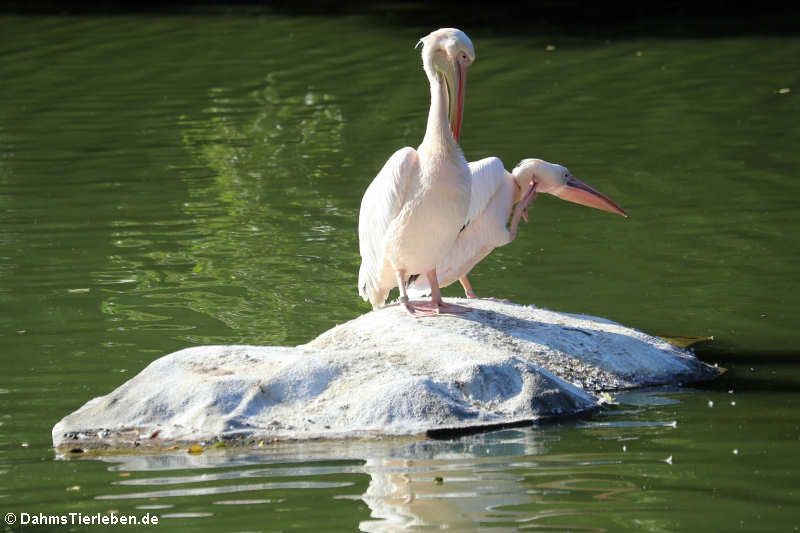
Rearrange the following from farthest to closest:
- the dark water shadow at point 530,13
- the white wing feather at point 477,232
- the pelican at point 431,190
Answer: the dark water shadow at point 530,13, the white wing feather at point 477,232, the pelican at point 431,190

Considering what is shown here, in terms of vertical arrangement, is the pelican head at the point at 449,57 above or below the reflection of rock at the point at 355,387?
above

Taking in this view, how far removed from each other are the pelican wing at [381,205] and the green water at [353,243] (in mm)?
989

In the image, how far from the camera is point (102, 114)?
14.5 meters

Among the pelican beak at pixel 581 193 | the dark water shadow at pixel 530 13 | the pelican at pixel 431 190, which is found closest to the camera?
the pelican at pixel 431 190

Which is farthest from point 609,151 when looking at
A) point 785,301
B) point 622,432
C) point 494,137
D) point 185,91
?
point 622,432

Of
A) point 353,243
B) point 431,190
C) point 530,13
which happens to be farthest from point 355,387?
point 530,13

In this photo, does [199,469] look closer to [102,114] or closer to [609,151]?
[609,151]

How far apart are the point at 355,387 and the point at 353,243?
412 cm

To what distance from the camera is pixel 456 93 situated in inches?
275

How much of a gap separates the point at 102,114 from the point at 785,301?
8775mm

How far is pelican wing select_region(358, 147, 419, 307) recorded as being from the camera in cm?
688

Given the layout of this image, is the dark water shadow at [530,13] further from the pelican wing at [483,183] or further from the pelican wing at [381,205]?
the pelican wing at [381,205]

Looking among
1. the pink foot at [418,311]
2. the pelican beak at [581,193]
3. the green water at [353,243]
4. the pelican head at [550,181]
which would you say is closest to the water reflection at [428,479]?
the green water at [353,243]

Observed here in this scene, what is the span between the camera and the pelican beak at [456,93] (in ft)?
22.9
